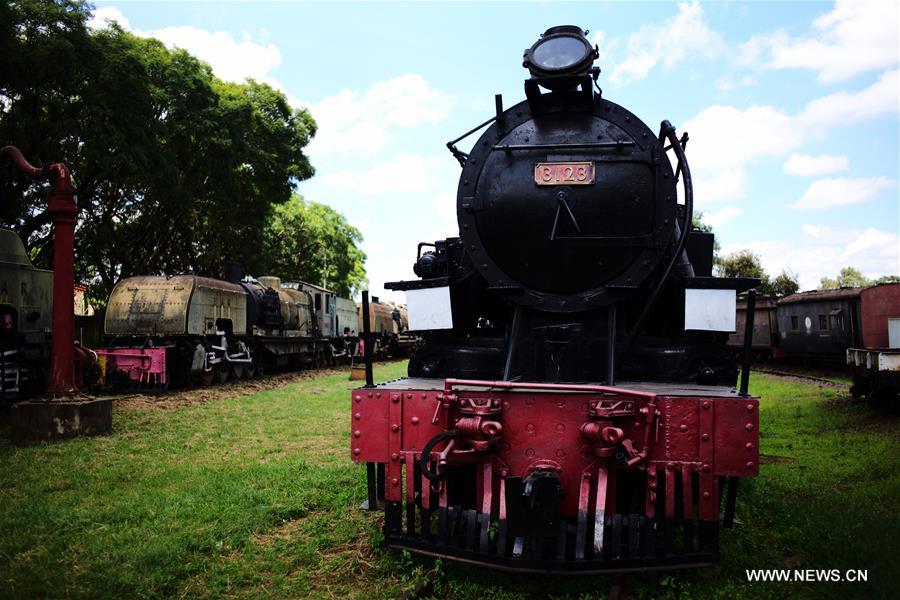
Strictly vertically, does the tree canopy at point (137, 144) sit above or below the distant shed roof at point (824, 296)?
above

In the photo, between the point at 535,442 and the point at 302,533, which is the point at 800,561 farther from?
the point at 302,533

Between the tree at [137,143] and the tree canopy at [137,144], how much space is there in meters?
0.03

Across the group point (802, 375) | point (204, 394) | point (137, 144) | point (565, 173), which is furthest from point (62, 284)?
point (802, 375)

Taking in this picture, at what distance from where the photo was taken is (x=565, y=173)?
4.35 metres

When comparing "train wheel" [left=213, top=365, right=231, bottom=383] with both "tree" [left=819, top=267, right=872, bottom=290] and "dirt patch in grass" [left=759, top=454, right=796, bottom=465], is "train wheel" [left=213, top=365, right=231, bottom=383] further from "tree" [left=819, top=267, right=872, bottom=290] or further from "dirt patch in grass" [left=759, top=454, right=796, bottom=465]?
"tree" [left=819, top=267, right=872, bottom=290]

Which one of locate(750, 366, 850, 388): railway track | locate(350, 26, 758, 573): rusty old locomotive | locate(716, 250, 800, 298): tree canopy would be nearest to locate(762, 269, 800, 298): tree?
locate(716, 250, 800, 298): tree canopy

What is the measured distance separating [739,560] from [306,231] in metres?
33.9

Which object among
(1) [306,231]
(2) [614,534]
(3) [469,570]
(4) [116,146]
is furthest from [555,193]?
(1) [306,231]

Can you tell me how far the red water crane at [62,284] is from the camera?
802 cm

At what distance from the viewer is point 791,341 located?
21.3 m

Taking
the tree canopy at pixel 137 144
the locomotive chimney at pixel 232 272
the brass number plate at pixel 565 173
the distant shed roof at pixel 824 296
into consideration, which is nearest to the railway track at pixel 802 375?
the distant shed roof at pixel 824 296

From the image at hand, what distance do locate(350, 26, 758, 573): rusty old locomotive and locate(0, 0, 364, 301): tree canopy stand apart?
11868mm

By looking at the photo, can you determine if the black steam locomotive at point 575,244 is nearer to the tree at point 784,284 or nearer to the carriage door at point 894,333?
the carriage door at point 894,333

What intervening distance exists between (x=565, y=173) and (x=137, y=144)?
14.3 metres
